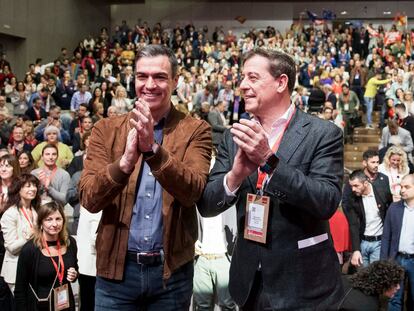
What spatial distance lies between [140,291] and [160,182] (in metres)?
0.46

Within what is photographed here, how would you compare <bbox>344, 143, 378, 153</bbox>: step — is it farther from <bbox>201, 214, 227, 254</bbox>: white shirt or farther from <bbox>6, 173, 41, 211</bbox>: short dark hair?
<bbox>6, 173, 41, 211</bbox>: short dark hair

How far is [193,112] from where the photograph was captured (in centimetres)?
1259

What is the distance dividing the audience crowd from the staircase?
10.5 inches

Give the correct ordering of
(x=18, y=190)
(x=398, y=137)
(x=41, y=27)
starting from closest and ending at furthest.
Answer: (x=18, y=190), (x=398, y=137), (x=41, y=27)

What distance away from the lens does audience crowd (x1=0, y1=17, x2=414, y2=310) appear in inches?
208

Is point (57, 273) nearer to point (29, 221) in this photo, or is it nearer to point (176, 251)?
point (29, 221)

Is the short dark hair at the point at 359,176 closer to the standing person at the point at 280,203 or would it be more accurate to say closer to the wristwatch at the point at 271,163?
the standing person at the point at 280,203

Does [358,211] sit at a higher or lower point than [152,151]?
lower

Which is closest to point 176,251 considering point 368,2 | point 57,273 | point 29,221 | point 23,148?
point 57,273

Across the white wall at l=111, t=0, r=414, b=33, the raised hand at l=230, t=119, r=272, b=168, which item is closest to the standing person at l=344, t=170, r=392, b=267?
the raised hand at l=230, t=119, r=272, b=168

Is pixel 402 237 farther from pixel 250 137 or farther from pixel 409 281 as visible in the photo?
pixel 250 137

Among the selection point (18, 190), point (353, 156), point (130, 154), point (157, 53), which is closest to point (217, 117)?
point (353, 156)

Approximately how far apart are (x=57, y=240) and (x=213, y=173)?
2545mm

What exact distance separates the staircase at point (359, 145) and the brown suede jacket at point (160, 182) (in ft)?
34.8
